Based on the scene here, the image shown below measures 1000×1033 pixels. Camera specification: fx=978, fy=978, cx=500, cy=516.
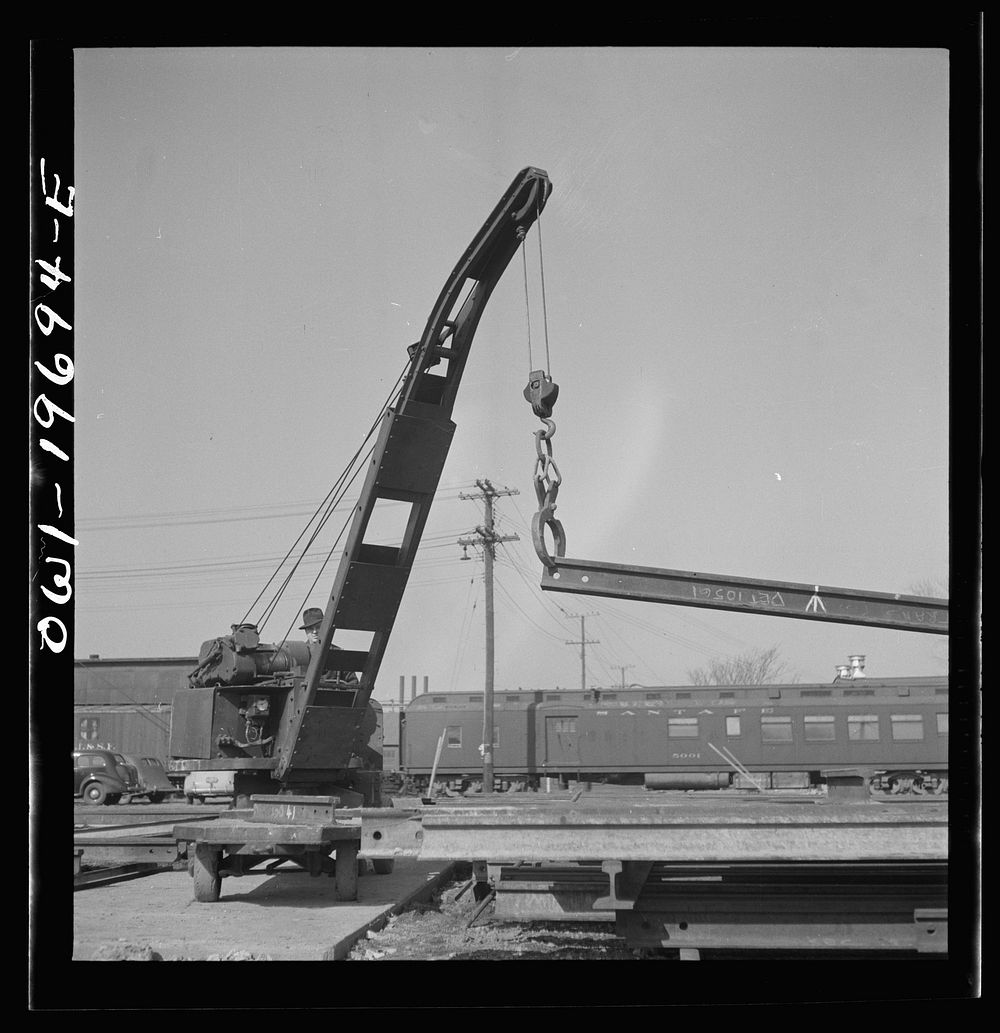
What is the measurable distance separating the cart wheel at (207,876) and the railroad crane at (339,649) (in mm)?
966

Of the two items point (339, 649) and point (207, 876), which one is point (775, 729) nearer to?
point (339, 649)

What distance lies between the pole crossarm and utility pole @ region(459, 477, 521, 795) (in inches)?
748

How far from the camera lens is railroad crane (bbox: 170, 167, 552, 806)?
884 centimetres

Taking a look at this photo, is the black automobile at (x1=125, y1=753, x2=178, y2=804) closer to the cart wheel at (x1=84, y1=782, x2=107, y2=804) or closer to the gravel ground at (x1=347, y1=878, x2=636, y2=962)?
the cart wheel at (x1=84, y1=782, x2=107, y2=804)

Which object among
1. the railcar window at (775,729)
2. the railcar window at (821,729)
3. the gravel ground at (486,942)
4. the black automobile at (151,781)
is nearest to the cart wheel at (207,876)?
the gravel ground at (486,942)

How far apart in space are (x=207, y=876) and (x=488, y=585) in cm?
2082

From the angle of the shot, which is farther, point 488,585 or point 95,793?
point 488,585

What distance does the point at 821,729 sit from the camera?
83.9 feet

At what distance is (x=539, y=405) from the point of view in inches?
286

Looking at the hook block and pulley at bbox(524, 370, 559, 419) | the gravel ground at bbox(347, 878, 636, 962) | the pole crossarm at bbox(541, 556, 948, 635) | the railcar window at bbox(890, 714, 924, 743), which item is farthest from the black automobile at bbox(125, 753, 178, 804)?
the pole crossarm at bbox(541, 556, 948, 635)

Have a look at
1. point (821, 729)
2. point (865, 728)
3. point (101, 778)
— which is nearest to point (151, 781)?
point (101, 778)

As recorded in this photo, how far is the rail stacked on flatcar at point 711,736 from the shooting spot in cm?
2523
